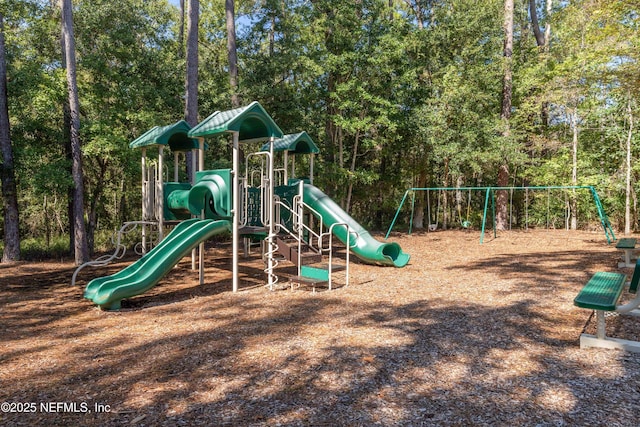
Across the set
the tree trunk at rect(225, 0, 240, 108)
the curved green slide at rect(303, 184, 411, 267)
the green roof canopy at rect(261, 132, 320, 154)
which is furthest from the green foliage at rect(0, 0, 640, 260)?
the curved green slide at rect(303, 184, 411, 267)

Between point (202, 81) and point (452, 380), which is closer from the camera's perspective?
point (452, 380)

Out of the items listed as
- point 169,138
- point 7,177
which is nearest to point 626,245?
point 169,138

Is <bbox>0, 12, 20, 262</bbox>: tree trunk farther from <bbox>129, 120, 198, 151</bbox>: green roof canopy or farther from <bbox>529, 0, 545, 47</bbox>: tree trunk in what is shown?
<bbox>529, 0, 545, 47</bbox>: tree trunk

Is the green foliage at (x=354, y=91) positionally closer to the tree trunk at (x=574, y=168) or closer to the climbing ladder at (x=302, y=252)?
the tree trunk at (x=574, y=168)

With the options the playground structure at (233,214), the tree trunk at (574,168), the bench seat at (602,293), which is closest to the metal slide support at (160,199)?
the playground structure at (233,214)

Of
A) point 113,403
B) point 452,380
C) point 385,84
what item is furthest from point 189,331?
point 385,84

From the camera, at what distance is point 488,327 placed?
4.95m

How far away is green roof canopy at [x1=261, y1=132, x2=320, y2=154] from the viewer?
9750mm

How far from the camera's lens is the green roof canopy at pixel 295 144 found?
9.75 m

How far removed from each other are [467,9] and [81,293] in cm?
1962

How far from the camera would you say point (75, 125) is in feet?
35.9

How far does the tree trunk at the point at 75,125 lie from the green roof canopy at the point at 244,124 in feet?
17.2

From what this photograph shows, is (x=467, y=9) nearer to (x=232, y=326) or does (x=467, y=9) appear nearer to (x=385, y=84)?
(x=385, y=84)

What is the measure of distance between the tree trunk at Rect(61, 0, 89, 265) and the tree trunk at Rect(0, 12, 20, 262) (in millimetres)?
1784
